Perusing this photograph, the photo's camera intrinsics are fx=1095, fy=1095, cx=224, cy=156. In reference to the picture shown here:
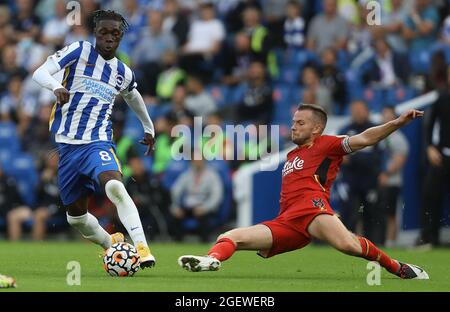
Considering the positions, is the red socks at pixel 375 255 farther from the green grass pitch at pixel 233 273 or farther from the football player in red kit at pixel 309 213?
the green grass pitch at pixel 233 273

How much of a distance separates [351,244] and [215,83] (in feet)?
34.1

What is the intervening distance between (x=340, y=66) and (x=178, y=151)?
3.10 metres

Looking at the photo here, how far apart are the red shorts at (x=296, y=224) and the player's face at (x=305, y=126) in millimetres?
590

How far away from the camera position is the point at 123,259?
9.66 meters

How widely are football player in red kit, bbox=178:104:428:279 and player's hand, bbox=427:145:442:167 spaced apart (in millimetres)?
5773

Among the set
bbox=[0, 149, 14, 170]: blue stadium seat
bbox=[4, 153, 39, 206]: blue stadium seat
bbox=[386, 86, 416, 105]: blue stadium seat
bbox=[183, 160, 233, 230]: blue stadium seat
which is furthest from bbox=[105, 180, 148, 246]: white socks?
bbox=[0, 149, 14, 170]: blue stadium seat

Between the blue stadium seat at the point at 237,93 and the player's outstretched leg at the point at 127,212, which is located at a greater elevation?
the blue stadium seat at the point at 237,93

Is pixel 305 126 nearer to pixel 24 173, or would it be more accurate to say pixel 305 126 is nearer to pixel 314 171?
pixel 314 171

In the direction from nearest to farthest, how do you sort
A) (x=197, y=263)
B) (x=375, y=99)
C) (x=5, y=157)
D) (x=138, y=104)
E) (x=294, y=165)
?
1. (x=197, y=263)
2. (x=294, y=165)
3. (x=138, y=104)
4. (x=375, y=99)
5. (x=5, y=157)

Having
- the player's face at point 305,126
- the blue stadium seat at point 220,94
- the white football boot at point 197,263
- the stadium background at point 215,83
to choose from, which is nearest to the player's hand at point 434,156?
the stadium background at point 215,83

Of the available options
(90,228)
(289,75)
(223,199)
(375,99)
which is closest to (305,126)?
(90,228)

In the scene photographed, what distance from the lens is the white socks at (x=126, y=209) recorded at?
32.2 ft
